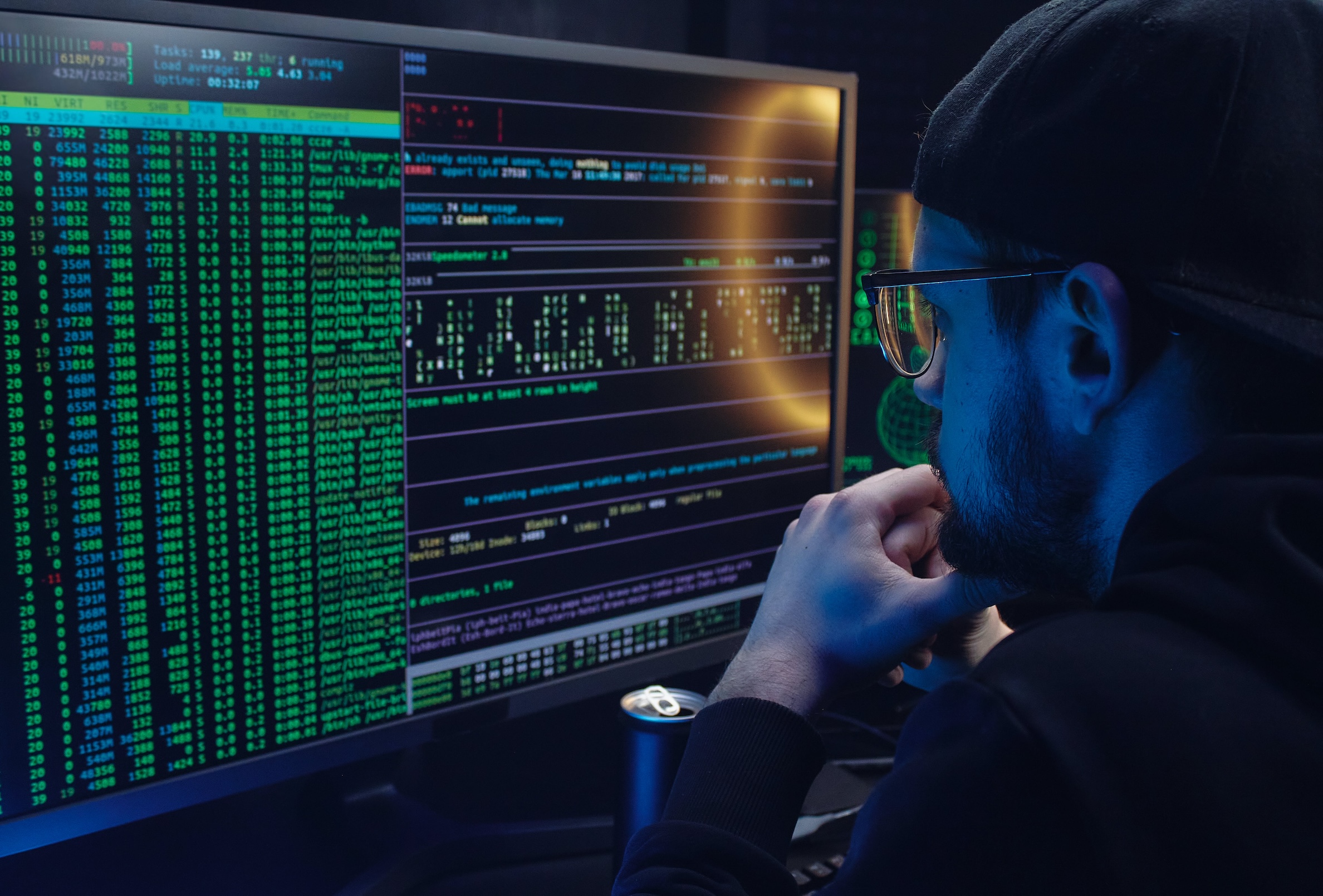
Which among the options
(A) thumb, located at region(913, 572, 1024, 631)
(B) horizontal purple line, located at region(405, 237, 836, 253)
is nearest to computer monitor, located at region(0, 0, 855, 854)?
(B) horizontal purple line, located at region(405, 237, 836, 253)

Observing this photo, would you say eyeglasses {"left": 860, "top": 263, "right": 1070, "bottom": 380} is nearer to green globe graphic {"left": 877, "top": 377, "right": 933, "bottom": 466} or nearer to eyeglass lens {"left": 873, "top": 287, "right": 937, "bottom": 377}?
eyeglass lens {"left": 873, "top": 287, "right": 937, "bottom": 377}

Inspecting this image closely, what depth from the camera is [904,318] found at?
2.60ft

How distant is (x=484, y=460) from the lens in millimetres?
891

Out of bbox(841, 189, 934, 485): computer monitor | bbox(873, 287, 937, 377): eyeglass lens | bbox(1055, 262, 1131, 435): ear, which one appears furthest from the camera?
bbox(841, 189, 934, 485): computer monitor

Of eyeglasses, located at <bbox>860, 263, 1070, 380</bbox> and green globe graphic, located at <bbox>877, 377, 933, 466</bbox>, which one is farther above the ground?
eyeglasses, located at <bbox>860, 263, 1070, 380</bbox>

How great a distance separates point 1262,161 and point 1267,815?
307 mm

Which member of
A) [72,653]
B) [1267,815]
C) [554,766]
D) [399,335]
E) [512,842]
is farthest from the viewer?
[554,766]

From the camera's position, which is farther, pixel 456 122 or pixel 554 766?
pixel 554 766

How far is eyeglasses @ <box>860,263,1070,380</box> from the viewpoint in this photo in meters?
0.75

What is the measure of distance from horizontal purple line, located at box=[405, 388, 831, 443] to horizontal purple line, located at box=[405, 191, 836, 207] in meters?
0.17

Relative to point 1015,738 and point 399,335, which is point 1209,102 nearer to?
point 1015,738

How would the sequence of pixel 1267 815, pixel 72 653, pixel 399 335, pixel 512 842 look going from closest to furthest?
pixel 1267 815 → pixel 72 653 → pixel 399 335 → pixel 512 842

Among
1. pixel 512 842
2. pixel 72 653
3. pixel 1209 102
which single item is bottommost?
pixel 512 842

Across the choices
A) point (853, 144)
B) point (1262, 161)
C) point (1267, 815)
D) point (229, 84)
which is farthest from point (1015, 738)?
point (853, 144)
